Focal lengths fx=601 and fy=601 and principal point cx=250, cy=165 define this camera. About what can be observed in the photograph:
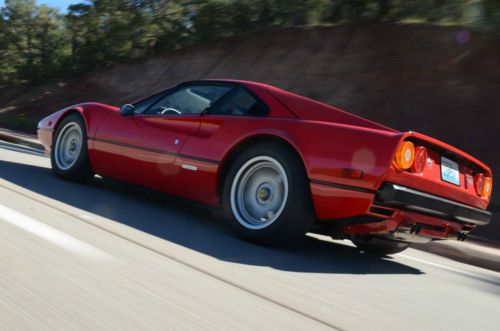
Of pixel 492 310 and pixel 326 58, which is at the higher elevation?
pixel 326 58

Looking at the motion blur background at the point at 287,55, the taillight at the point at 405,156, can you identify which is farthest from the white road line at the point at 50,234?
the motion blur background at the point at 287,55

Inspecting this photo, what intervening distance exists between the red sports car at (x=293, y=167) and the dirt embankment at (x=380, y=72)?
3548mm

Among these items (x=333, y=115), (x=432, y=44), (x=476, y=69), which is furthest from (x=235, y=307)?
(x=432, y=44)

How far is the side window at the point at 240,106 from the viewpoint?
495 cm

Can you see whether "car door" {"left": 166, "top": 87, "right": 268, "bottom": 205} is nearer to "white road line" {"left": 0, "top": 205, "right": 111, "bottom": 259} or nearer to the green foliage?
"white road line" {"left": 0, "top": 205, "right": 111, "bottom": 259}

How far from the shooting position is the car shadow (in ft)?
14.2

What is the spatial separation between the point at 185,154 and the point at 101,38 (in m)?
25.4

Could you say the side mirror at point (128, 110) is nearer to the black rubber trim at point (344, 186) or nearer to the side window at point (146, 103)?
the side window at point (146, 103)

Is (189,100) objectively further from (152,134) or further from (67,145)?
(67,145)

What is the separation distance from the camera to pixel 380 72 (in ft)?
51.1

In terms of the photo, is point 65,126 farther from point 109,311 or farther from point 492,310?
point 492,310

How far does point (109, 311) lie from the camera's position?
279 centimetres

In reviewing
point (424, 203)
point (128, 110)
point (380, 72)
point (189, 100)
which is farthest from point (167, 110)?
point (380, 72)

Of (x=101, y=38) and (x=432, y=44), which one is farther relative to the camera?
(x=101, y=38)
